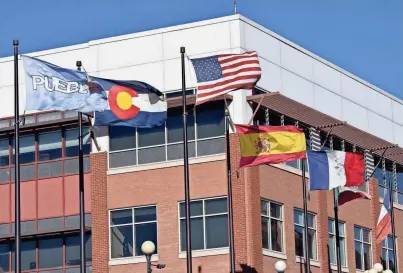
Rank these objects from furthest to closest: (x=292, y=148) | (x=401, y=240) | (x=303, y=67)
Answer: (x=401, y=240) → (x=303, y=67) → (x=292, y=148)

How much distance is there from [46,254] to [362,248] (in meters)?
16.3

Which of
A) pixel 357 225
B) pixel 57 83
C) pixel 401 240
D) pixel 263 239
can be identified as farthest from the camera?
pixel 401 240

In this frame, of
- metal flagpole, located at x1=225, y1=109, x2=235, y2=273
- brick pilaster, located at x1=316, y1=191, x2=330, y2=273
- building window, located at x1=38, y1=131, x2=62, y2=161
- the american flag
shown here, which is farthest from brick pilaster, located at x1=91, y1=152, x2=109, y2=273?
the american flag

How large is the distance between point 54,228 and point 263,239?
9315 millimetres

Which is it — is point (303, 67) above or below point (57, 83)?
above

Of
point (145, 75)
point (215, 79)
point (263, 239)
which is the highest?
point (145, 75)

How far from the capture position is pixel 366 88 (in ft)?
208

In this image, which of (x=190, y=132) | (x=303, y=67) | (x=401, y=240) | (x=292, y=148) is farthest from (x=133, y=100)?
(x=401, y=240)

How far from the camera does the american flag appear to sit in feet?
139

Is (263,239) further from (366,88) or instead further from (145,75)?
(366,88)

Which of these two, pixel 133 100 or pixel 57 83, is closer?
pixel 57 83

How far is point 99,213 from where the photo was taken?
53.8 meters

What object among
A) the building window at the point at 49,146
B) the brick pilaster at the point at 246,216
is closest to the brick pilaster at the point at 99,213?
the building window at the point at 49,146

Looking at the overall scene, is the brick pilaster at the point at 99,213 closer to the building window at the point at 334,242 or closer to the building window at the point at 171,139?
the building window at the point at 171,139
